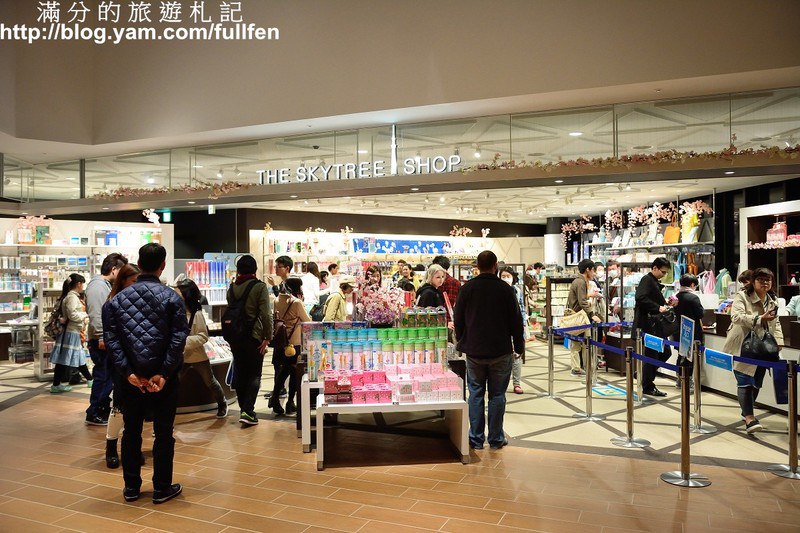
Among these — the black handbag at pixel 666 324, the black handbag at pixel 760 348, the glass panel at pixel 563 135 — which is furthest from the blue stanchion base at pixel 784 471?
the glass panel at pixel 563 135

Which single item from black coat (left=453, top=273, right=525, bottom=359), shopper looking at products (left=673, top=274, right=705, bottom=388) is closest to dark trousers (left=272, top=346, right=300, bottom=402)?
black coat (left=453, top=273, right=525, bottom=359)

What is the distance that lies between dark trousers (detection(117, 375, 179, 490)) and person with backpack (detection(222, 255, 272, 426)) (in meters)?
1.85

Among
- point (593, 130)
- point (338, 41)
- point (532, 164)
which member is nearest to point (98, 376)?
point (338, 41)

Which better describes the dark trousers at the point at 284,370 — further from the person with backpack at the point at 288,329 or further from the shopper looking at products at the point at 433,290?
the shopper looking at products at the point at 433,290

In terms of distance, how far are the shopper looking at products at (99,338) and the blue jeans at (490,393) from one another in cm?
329

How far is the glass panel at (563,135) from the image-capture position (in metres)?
7.38

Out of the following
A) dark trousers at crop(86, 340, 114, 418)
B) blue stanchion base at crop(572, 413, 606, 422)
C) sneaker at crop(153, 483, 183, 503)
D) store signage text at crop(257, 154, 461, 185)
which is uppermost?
store signage text at crop(257, 154, 461, 185)

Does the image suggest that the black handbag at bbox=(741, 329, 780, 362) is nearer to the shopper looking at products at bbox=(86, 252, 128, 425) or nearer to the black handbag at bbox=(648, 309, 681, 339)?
the black handbag at bbox=(648, 309, 681, 339)

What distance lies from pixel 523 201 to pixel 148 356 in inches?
494

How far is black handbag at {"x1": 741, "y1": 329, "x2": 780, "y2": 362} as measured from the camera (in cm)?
571

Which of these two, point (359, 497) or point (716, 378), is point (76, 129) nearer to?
point (359, 497)

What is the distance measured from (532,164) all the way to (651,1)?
2.15 meters

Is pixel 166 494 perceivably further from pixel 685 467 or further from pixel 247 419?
pixel 685 467

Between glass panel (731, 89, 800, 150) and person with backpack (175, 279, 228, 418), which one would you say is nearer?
person with backpack (175, 279, 228, 418)
